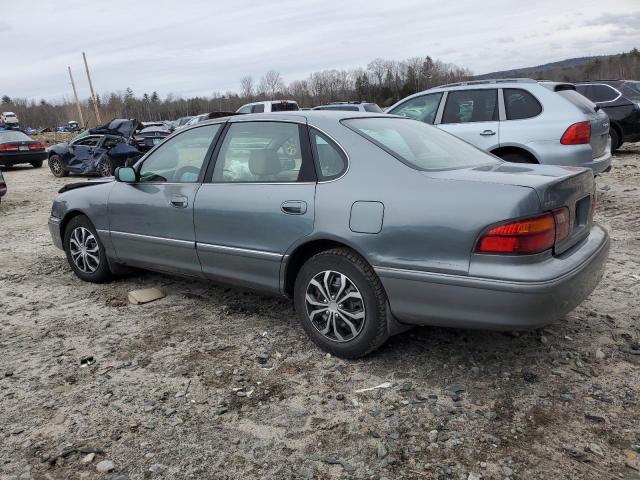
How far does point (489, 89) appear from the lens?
698 cm

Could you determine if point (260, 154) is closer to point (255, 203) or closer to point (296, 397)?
point (255, 203)

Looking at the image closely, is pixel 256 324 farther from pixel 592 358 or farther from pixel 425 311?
pixel 592 358

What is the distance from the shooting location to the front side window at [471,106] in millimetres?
6918

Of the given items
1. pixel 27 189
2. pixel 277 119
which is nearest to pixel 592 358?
pixel 277 119

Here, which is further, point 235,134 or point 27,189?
point 27,189

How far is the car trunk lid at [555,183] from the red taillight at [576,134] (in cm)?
310

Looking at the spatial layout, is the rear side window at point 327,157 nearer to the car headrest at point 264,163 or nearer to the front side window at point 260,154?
the front side window at point 260,154

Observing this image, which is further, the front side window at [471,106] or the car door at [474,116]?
the front side window at [471,106]

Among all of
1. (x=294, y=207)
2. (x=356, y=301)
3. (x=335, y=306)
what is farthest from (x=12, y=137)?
(x=356, y=301)

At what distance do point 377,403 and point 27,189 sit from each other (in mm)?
13272

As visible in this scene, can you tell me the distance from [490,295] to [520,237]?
33 centimetres

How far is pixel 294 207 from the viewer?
3.49 m

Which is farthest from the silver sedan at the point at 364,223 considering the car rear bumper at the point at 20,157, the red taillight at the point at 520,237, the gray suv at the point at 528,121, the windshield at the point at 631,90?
the car rear bumper at the point at 20,157

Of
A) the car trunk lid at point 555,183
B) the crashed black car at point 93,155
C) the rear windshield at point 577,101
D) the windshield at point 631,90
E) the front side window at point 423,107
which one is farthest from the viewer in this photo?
the crashed black car at point 93,155
